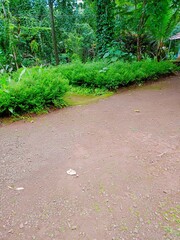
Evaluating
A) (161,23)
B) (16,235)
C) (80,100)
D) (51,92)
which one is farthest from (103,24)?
(16,235)

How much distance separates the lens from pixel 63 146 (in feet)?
8.32

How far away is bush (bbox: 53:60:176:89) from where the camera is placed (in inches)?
201

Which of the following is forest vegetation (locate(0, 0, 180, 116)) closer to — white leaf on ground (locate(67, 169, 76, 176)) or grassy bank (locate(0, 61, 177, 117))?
grassy bank (locate(0, 61, 177, 117))

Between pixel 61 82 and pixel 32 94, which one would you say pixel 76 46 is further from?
pixel 32 94

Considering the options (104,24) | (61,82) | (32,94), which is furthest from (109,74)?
(104,24)

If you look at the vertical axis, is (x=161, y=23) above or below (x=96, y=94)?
above

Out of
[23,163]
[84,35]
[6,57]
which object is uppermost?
[84,35]

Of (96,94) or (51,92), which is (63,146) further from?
(96,94)

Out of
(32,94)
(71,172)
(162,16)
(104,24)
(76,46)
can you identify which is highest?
(162,16)

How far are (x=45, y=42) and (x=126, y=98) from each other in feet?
24.4

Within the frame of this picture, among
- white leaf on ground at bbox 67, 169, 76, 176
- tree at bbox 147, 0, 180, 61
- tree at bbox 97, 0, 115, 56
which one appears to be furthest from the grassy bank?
tree at bbox 97, 0, 115, 56

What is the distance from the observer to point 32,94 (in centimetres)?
369

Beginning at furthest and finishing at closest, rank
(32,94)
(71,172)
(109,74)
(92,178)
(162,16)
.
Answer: (162,16)
(109,74)
(32,94)
(71,172)
(92,178)

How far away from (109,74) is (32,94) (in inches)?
96.0
